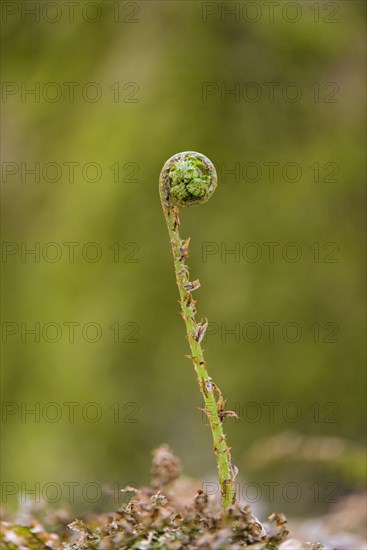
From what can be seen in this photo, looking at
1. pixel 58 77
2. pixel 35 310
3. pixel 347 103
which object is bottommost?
pixel 35 310

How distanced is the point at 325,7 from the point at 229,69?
54 centimetres

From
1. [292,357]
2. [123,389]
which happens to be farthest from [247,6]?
[123,389]

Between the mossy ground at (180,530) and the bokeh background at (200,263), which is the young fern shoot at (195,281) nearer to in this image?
the mossy ground at (180,530)

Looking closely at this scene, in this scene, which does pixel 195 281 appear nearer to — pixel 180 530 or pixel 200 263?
pixel 180 530

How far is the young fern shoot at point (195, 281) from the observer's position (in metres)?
0.89

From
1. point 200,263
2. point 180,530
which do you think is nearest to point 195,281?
point 180,530

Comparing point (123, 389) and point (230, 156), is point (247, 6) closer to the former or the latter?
point (230, 156)

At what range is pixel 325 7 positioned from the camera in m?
3.09

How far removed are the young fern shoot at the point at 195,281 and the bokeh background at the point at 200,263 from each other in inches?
68.4

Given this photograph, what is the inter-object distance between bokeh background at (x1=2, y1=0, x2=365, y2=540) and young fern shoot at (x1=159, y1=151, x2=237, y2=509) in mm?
1739

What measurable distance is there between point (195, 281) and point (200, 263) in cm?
188

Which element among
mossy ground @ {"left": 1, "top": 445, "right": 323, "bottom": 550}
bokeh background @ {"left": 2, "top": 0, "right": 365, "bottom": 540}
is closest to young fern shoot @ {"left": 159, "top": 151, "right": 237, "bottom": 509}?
mossy ground @ {"left": 1, "top": 445, "right": 323, "bottom": 550}

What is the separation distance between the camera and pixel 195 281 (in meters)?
0.91

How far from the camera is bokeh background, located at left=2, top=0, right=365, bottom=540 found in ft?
8.99
